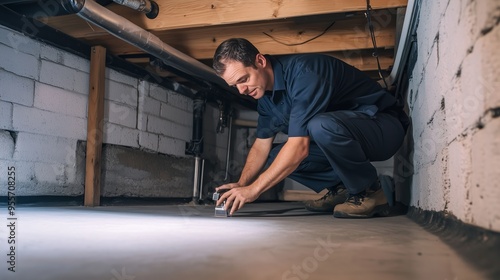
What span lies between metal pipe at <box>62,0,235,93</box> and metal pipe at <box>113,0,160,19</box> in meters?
0.08

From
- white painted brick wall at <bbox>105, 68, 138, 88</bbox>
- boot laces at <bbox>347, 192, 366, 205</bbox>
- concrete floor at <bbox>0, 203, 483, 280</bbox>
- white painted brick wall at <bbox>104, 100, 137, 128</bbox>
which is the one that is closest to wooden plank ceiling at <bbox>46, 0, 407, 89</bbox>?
white painted brick wall at <bbox>105, 68, 138, 88</bbox>

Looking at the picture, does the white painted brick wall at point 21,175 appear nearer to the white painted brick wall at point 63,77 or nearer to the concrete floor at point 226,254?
the white painted brick wall at point 63,77

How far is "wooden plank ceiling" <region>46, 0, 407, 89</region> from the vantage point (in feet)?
6.33

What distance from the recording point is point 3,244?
0.84 meters

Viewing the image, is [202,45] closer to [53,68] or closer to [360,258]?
[53,68]

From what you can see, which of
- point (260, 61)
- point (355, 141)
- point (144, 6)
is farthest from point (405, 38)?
point (144, 6)

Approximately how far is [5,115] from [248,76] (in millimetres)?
1266

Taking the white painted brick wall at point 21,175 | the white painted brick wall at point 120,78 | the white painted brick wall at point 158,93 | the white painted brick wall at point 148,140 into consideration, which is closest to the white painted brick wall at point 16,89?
the white painted brick wall at point 21,175

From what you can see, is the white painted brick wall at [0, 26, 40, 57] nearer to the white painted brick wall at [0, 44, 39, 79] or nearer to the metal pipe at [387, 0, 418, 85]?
the white painted brick wall at [0, 44, 39, 79]

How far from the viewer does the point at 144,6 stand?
80.0 inches

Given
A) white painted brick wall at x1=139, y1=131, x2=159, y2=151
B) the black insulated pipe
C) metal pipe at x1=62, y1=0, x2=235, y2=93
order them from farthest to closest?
1. the black insulated pipe
2. white painted brick wall at x1=139, y1=131, x2=159, y2=151
3. metal pipe at x1=62, y1=0, x2=235, y2=93

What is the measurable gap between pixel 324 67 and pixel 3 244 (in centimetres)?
120

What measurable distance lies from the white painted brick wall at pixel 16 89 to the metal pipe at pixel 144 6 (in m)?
0.66

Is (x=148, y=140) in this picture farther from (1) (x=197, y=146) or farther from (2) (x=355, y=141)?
(2) (x=355, y=141)
